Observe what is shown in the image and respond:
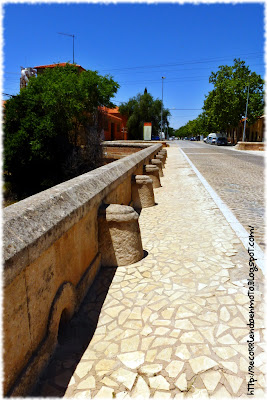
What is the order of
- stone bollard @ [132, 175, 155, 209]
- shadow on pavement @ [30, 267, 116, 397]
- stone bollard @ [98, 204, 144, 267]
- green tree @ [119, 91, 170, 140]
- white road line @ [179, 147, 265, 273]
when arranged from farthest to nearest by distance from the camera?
green tree @ [119, 91, 170, 140]
stone bollard @ [132, 175, 155, 209]
white road line @ [179, 147, 265, 273]
stone bollard @ [98, 204, 144, 267]
shadow on pavement @ [30, 267, 116, 397]

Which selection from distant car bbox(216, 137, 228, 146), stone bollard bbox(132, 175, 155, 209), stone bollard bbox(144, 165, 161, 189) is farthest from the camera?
distant car bbox(216, 137, 228, 146)

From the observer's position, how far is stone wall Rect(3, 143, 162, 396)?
176cm

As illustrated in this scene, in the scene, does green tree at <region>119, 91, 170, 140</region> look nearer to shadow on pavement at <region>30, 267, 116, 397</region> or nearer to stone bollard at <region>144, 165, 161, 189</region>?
stone bollard at <region>144, 165, 161, 189</region>

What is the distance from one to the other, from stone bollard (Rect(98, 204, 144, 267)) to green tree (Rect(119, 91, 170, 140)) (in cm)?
4530

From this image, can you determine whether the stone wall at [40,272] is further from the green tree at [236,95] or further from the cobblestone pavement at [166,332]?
the green tree at [236,95]

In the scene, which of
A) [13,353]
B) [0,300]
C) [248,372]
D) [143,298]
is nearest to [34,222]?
[0,300]

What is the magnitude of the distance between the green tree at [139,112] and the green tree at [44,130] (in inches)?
1049

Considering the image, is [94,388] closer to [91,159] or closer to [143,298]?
[143,298]

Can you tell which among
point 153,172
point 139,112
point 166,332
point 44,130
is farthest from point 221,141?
point 166,332

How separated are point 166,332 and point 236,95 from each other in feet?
139

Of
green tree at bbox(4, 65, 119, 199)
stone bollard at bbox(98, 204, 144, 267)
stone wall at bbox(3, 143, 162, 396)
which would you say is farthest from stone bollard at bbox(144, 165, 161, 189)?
green tree at bbox(4, 65, 119, 199)

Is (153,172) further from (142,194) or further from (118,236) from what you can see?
(118,236)

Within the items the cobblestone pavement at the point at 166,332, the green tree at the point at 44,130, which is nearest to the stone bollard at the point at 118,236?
the cobblestone pavement at the point at 166,332

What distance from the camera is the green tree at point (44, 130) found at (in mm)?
19156
